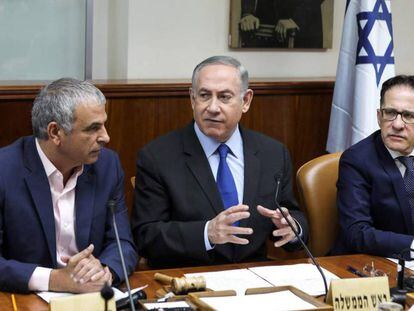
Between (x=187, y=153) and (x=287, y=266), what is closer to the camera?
(x=287, y=266)

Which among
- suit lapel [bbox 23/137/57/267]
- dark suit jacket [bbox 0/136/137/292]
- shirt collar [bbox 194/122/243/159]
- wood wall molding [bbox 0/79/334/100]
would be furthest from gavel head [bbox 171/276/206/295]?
wood wall molding [bbox 0/79/334/100]

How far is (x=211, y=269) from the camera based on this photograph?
2.90 m

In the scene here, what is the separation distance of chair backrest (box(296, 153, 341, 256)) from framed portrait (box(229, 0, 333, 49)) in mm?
1674

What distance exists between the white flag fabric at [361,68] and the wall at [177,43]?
21.9 inches

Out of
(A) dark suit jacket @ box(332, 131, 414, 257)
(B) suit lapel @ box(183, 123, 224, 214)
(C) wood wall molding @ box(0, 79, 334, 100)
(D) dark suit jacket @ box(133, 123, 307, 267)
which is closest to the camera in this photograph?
(D) dark suit jacket @ box(133, 123, 307, 267)

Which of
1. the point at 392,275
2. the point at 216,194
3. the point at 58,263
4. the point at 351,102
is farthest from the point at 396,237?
the point at 351,102

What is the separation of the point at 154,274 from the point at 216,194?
1.80 ft

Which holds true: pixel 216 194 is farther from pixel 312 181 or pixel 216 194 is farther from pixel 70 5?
pixel 70 5

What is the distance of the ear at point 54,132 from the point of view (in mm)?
2873

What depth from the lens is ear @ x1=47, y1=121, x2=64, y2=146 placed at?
113 inches

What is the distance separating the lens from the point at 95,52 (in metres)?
4.92

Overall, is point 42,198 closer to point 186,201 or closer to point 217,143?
point 186,201

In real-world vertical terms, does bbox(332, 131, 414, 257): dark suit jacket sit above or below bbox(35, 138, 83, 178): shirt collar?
below

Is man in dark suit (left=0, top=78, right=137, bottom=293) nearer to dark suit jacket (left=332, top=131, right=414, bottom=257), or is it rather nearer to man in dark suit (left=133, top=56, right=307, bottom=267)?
man in dark suit (left=133, top=56, right=307, bottom=267)
